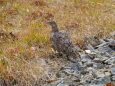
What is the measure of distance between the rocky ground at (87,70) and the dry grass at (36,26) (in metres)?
0.38

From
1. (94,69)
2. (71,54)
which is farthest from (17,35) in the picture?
(94,69)

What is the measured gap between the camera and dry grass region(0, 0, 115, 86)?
31.7ft

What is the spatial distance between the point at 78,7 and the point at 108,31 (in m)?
3.03

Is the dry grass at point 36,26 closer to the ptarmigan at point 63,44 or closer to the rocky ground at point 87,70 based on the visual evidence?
the rocky ground at point 87,70

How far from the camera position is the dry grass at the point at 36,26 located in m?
9.66

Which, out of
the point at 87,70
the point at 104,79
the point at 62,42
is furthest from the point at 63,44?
the point at 104,79

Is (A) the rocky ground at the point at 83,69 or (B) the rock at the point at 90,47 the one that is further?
(B) the rock at the point at 90,47

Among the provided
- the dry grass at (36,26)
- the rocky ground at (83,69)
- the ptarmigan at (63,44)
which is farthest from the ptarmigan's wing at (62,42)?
the dry grass at (36,26)

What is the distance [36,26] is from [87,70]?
3.61 metres

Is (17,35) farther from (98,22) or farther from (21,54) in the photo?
(98,22)

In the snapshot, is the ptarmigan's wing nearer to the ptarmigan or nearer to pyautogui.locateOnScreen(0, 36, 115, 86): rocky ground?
the ptarmigan

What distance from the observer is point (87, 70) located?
9.59 metres

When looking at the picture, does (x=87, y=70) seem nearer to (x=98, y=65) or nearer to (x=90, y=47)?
(x=98, y=65)

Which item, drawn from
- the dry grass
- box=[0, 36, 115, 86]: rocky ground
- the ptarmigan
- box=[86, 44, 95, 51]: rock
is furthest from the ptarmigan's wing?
box=[86, 44, 95, 51]: rock
